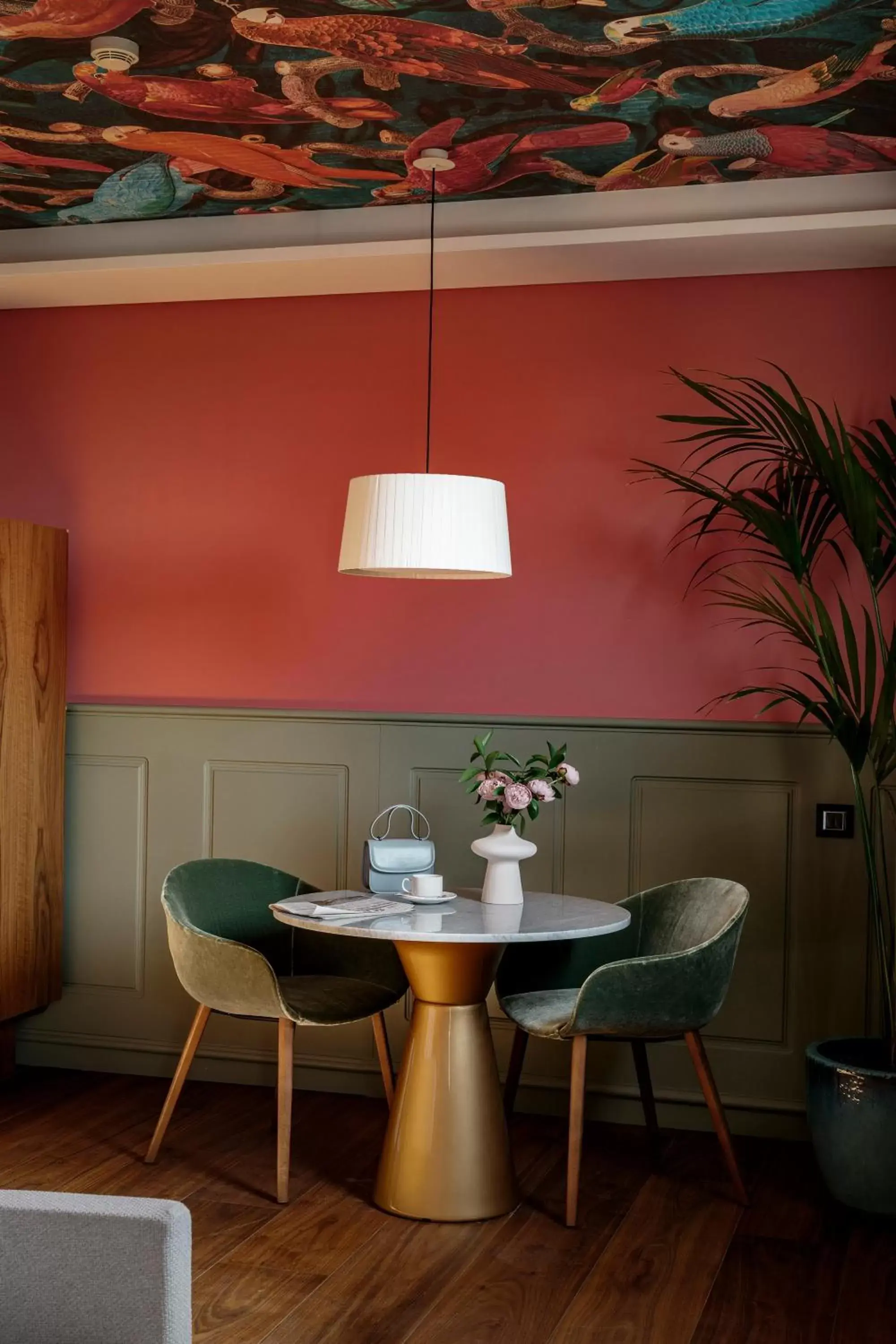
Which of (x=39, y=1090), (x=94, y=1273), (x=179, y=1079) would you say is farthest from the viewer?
(x=39, y=1090)

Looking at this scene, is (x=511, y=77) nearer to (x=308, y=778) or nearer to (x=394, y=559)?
(x=394, y=559)

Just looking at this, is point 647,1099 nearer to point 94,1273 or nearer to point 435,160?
point 94,1273

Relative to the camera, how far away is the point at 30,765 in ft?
14.8

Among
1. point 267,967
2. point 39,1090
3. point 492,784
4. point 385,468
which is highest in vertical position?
point 385,468

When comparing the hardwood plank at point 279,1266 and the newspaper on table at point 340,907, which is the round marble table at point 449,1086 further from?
the hardwood plank at point 279,1266

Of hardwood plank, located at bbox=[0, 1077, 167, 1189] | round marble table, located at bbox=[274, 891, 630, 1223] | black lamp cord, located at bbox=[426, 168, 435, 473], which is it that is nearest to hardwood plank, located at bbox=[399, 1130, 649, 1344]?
round marble table, located at bbox=[274, 891, 630, 1223]

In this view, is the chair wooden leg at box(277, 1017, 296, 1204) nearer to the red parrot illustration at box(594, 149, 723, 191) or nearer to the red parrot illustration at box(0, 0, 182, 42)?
the red parrot illustration at box(0, 0, 182, 42)

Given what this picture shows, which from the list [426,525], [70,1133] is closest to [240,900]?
[70,1133]

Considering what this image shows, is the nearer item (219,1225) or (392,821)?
(219,1225)

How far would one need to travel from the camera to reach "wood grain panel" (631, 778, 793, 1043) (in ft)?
13.6

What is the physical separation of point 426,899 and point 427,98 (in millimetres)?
2101

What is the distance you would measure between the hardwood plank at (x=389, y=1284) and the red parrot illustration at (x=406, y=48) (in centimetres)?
286

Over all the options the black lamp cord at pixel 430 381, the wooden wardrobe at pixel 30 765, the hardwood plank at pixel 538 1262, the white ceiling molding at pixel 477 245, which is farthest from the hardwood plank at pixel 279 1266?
the white ceiling molding at pixel 477 245

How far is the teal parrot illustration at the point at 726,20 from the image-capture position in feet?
9.39
